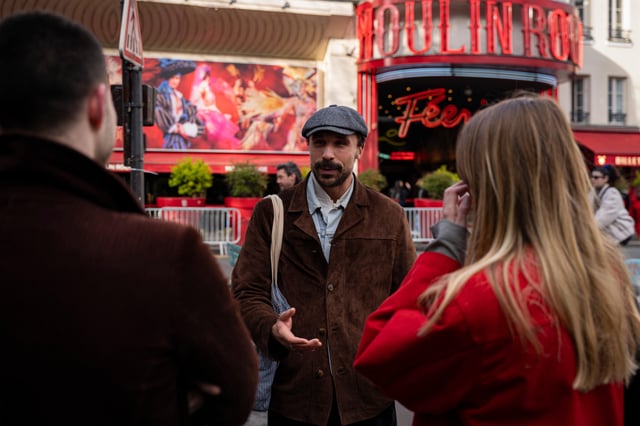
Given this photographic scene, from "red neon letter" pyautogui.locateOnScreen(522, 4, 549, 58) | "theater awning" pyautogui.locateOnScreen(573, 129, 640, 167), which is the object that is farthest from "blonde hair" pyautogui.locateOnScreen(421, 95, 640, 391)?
"theater awning" pyautogui.locateOnScreen(573, 129, 640, 167)

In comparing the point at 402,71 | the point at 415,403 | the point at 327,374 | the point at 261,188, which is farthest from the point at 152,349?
the point at 402,71

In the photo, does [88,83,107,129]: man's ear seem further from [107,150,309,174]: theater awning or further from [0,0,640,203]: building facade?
[107,150,309,174]: theater awning

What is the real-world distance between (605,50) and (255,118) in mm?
12029

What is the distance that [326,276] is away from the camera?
280 centimetres

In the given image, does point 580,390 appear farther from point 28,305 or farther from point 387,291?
point 387,291

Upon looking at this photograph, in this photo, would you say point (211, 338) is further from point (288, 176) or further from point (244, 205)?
point (244, 205)

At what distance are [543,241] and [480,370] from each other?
0.32 meters

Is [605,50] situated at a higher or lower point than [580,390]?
higher

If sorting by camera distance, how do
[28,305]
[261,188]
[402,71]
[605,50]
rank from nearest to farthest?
1. [28,305]
2. [261,188]
3. [402,71]
4. [605,50]

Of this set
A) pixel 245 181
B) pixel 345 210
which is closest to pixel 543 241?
pixel 345 210

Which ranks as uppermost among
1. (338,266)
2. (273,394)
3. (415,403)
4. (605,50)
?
(605,50)

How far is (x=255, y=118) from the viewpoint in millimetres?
19203

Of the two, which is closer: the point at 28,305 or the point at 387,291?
the point at 28,305

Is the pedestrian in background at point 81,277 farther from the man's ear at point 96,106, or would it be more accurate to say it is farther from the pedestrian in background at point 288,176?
the pedestrian in background at point 288,176
